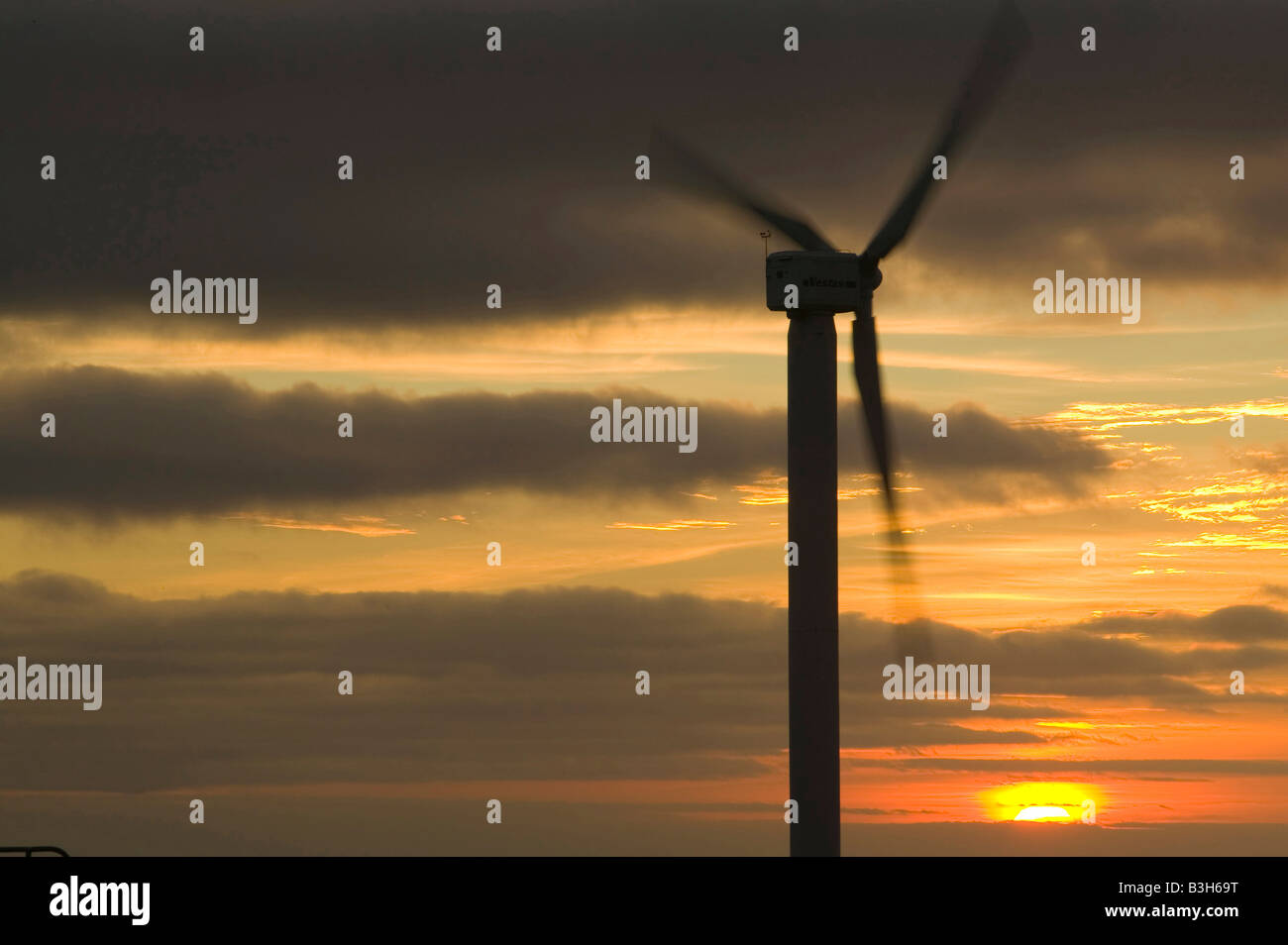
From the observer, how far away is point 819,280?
74188mm

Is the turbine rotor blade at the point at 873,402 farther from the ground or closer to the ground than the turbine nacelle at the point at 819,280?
closer to the ground

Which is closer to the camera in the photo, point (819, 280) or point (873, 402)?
point (873, 402)

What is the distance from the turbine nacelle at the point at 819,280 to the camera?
74.1m

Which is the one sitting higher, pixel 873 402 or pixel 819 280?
pixel 819 280

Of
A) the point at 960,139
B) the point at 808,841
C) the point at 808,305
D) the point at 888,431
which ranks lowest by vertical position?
the point at 808,841

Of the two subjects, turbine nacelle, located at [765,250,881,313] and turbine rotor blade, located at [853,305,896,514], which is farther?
turbine nacelle, located at [765,250,881,313]

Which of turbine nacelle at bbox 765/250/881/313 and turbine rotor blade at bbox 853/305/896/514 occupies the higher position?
turbine nacelle at bbox 765/250/881/313

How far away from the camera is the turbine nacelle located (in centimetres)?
7412

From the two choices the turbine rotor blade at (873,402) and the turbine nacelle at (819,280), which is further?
the turbine nacelle at (819,280)
